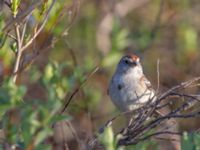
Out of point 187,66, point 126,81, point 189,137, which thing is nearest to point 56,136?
point 126,81

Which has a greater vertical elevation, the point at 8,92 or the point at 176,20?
the point at 8,92

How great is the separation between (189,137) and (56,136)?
423 centimetres

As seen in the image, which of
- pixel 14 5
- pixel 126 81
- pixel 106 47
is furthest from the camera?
pixel 106 47

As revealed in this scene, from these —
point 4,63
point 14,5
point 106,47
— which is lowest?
point 106,47

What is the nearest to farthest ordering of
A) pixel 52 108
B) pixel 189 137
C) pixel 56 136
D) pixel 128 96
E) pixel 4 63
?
pixel 52 108 → pixel 189 137 → pixel 4 63 → pixel 128 96 → pixel 56 136

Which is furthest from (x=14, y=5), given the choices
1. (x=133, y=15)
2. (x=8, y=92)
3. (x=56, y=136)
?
(x=133, y=15)

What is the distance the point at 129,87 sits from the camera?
20.5 feet

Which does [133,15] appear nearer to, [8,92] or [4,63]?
[4,63]

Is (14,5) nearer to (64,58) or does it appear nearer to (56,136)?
(56,136)

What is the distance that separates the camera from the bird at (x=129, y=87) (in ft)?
19.3

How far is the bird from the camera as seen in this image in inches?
232

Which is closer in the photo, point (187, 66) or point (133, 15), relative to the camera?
point (187, 66)

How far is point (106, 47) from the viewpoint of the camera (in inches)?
341

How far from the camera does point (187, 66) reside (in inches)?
342
